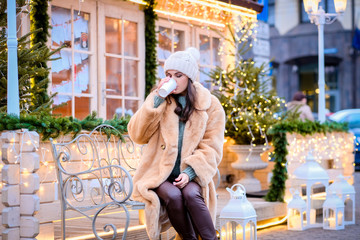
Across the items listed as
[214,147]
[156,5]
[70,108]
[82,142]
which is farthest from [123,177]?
[156,5]

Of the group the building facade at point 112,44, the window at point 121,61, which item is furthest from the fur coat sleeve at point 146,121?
the window at point 121,61

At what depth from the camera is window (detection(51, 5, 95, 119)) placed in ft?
25.2

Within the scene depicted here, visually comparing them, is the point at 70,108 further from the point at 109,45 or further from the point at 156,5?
the point at 156,5

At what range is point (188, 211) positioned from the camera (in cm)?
428

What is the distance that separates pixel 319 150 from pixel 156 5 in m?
2.83

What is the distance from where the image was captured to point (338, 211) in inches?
282

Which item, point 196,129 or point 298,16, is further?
point 298,16

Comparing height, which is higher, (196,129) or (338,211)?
(196,129)

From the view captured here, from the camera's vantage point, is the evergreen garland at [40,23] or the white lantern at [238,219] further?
the evergreen garland at [40,23]

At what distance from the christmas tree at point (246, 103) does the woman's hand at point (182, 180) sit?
4.45 m

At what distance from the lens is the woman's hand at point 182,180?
4305mm

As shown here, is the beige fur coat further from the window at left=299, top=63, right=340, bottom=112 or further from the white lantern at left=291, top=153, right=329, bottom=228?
the window at left=299, top=63, right=340, bottom=112

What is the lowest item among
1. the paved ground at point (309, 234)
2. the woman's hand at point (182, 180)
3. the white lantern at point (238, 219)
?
the paved ground at point (309, 234)

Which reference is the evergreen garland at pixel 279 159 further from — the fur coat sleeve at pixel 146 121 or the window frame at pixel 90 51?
the fur coat sleeve at pixel 146 121
